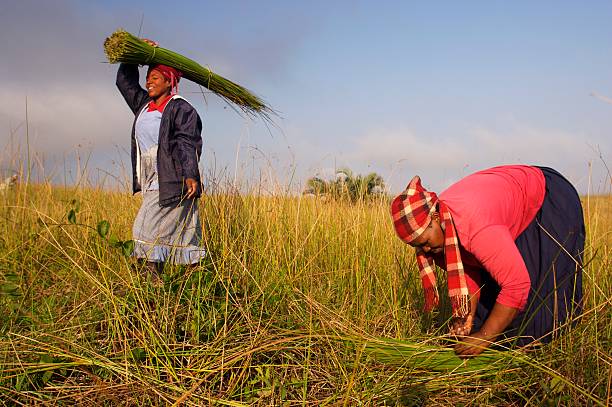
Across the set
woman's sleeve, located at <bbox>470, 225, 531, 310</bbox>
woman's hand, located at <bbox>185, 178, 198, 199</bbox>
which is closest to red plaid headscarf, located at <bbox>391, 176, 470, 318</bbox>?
woman's sleeve, located at <bbox>470, 225, 531, 310</bbox>

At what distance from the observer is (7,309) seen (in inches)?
113

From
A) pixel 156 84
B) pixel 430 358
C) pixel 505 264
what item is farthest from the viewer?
pixel 156 84

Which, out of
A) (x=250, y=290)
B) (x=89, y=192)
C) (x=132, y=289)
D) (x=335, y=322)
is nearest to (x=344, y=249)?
(x=250, y=290)

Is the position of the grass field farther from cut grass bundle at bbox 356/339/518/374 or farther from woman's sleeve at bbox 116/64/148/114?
woman's sleeve at bbox 116/64/148/114

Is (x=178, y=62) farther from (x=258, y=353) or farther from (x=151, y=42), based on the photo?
(x=258, y=353)

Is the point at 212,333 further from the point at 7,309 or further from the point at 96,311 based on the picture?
the point at 7,309

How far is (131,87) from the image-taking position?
139 inches

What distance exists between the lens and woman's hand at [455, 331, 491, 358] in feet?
6.67

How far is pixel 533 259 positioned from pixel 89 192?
3.83 metres

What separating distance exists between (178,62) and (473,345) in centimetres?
244

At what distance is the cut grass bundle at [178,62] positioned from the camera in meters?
3.23

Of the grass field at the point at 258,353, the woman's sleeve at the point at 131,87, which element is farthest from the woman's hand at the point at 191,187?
the woman's sleeve at the point at 131,87

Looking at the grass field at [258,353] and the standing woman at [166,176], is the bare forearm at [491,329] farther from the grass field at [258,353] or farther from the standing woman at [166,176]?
the standing woman at [166,176]

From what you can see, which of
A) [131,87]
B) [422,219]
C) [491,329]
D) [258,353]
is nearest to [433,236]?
[422,219]
